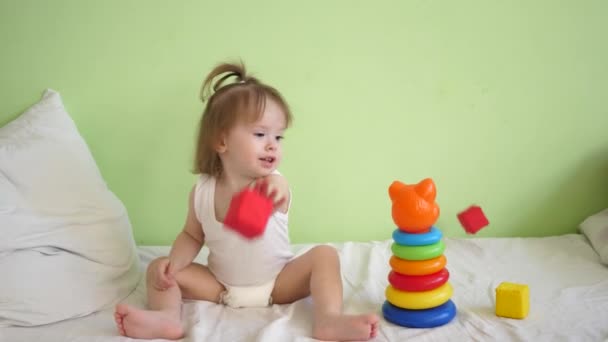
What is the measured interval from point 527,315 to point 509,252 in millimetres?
420

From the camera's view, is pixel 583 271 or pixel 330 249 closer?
pixel 330 249

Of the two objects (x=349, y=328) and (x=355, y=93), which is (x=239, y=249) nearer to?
(x=349, y=328)

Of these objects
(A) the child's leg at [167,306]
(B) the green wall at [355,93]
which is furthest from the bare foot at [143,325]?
(B) the green wall at [355,93]

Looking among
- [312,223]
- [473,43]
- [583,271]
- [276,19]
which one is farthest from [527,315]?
[276,19]

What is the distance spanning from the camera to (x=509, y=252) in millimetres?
1521

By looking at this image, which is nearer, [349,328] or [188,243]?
[349,328]

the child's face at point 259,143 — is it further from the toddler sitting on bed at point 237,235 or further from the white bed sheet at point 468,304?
the white bed sheet at point 468,304

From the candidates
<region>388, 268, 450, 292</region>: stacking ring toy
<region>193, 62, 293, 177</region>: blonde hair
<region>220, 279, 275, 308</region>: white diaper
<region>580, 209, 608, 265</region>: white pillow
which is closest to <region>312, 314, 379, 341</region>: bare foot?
<region>388, 268, 450, 292</region>: stacking ring toy

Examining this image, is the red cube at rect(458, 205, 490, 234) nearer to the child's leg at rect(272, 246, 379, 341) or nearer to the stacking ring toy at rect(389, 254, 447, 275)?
the stacking ring toy at rect(389, 254, 447, 275)

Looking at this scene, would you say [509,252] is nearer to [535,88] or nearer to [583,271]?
[583,271]

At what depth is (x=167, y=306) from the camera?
3.81 feet

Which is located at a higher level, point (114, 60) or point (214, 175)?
point (114, 60)

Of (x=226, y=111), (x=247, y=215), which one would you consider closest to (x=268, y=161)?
(x=226, y=111)

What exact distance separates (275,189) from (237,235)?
0.49ft
